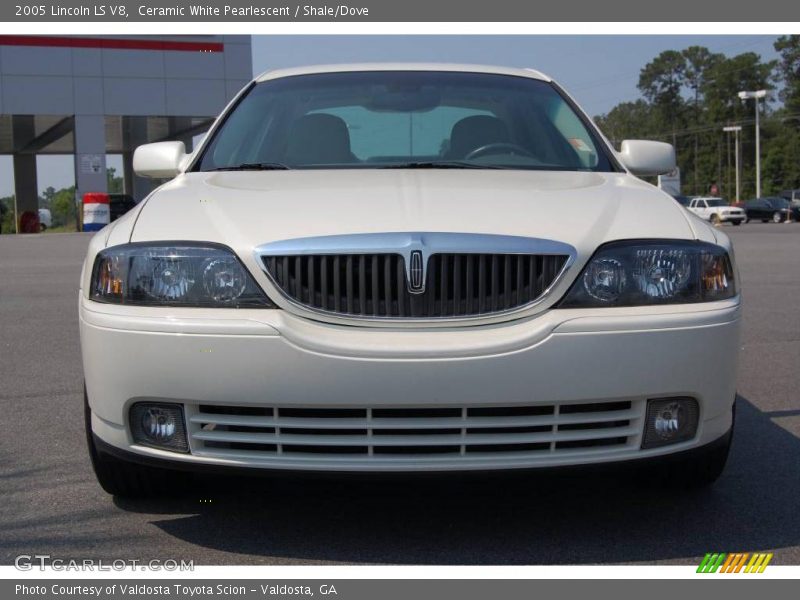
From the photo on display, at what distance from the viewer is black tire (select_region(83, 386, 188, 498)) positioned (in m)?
3.39

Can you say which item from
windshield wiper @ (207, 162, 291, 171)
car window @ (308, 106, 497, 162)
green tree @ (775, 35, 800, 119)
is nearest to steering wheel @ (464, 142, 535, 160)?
car window @ (308, 106, 497, 162)

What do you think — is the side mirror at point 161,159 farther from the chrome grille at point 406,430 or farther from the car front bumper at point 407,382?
the chrome grille at point 406,430

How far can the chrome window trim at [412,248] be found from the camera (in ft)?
9.84

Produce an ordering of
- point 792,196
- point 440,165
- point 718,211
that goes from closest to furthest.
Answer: point 440,165 < point 718,211 < point 792,196

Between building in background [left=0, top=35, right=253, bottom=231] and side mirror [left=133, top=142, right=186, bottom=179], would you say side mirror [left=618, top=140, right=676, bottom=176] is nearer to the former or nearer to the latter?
side mirror [left=133, top=142, right=186, bottom=179]

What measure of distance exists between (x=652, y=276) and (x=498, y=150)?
1.39 meters

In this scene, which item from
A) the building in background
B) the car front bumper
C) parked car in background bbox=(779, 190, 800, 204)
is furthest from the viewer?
parked car in background bbox=(779, 190, 800, 204)

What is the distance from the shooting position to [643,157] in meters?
4.46

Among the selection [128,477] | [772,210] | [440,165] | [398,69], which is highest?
[398,69]

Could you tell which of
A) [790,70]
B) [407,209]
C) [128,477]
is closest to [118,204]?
[128,477]

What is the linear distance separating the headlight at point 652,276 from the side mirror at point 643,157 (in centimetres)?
127

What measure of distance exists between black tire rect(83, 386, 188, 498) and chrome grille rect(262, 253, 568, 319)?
838mm

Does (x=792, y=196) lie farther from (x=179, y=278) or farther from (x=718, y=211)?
(x=179, y=278)

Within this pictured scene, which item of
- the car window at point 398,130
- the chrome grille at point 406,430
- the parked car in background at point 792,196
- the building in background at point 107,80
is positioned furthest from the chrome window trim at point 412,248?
the parked car in background at point 792,196
